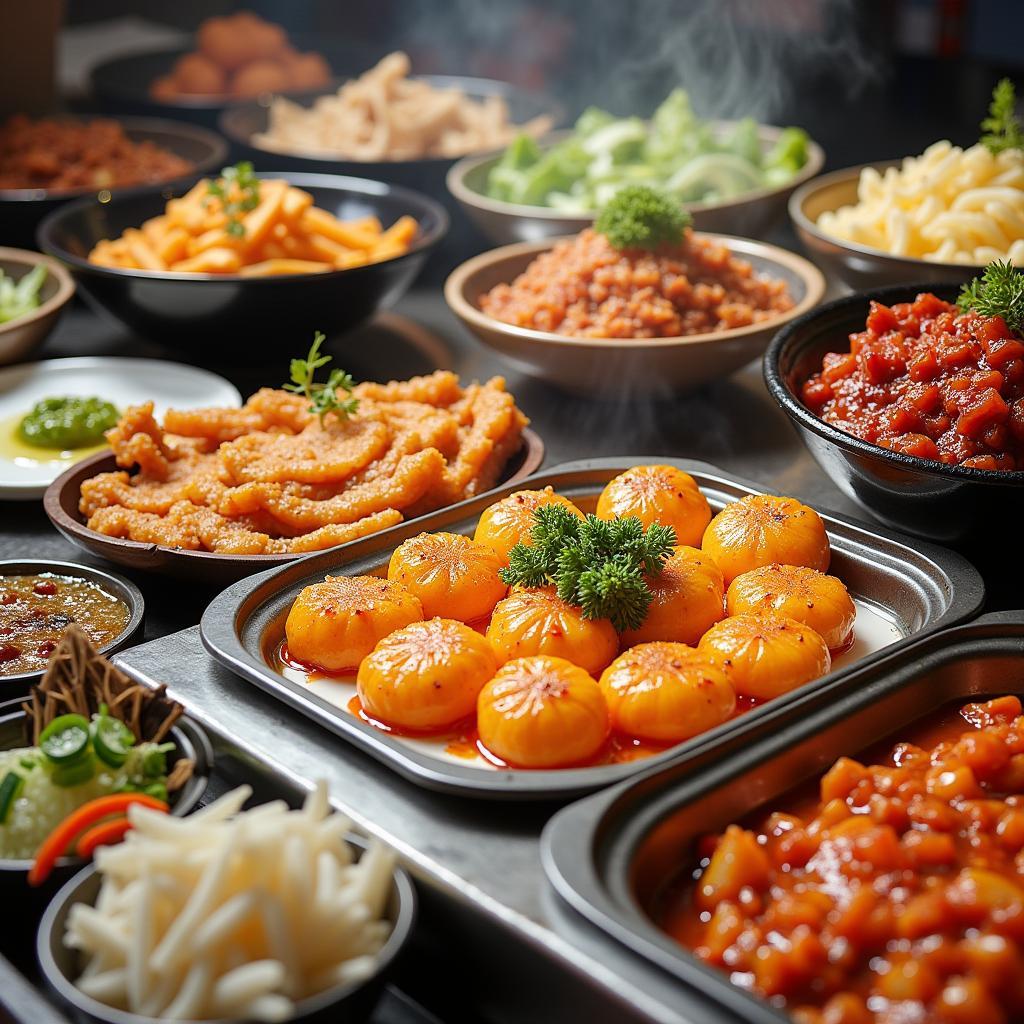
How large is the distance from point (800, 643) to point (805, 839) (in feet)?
1.29

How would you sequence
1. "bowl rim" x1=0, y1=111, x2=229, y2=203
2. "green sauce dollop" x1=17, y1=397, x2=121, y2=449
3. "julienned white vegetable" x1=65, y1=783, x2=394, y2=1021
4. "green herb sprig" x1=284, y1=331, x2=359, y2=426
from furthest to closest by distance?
1. "bowl rim" x1=0, y1=111, x2=229, y2=203
2. "green sauce dollop" x1=17, y1=397, x2=121, y2=449
3. "green herb sprig" x1=284, y1=331, x2=359, y2=426
4. "julienned white vegetable" x1=65, y1=783, x2=394, y2=1021

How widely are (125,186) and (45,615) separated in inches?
94.3

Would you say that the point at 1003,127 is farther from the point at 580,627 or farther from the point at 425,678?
the point at 425,678

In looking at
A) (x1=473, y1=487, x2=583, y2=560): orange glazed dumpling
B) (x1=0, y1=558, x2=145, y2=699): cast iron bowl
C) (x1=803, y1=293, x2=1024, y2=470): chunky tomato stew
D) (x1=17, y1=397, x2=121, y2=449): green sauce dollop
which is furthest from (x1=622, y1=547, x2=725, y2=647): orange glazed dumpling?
(x1=17, y1=397, x2=121, y2=449): green sauce dollop

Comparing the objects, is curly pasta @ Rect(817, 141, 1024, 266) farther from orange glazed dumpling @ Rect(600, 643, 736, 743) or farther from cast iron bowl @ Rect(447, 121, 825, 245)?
orange glazed dumpling @ Rect(600, 643, 736, 743)

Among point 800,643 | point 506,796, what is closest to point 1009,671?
point 800,643

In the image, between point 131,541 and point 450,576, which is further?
point 131,541

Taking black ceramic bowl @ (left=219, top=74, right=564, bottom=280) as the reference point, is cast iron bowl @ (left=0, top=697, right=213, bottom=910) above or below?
below

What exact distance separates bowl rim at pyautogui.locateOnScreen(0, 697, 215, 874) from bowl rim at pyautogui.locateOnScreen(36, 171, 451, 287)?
5.00 ft

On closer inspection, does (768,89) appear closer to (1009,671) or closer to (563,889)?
(1009,671)

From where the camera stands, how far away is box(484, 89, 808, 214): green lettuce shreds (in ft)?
13.0

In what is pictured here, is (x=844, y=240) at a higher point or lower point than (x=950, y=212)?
lower

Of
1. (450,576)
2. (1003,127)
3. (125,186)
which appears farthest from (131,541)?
(1003,127)

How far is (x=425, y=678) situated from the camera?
185cm
